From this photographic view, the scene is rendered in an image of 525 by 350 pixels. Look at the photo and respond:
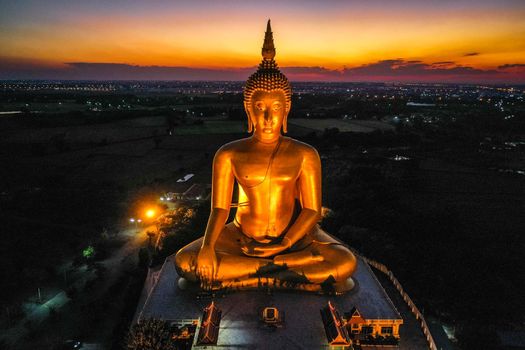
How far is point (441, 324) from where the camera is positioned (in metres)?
9.88

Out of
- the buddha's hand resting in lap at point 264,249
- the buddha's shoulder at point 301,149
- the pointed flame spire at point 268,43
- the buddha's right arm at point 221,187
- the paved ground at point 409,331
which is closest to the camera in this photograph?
the paved ground at point 409,331

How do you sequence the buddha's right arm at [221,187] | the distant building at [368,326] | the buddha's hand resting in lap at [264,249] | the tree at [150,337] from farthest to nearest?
the buddha's right arm at [221,187]
the buddha's hand resting in lap at [264,249]
the distant building at [368,326]
the tree at [150,337]

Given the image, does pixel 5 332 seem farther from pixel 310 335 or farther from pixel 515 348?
pixel 515 348

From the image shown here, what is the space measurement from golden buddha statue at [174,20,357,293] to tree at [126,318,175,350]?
1.41 m

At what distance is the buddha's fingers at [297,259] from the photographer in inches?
319

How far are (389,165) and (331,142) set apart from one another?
9.17 metres

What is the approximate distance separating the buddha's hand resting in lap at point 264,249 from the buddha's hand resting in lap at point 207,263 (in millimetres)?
715

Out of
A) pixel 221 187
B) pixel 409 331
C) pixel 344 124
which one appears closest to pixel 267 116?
pixel 221 187

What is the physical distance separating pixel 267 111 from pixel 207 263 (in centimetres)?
342

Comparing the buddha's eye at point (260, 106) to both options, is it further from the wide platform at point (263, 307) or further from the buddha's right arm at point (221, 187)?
the wide platform at point (263, 307)

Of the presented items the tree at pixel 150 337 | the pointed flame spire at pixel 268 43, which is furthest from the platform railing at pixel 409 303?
the pointed flame spire at pixel 268 43

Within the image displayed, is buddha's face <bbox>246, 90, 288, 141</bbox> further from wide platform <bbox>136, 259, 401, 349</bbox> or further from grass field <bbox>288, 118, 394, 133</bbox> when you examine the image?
grass field <bbox>288, 118, 394, 133</bbox>

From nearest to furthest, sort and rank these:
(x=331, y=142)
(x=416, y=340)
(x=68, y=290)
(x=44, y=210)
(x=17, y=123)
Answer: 1. (x=416, y=340)
2. (x=68, y=290)
3. (x=44, y=210)
4. (x=331, y=142)
5. (x=17, y=123)

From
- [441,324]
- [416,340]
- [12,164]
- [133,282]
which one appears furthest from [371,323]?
[12,164]
